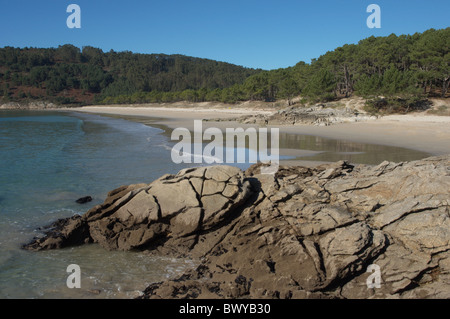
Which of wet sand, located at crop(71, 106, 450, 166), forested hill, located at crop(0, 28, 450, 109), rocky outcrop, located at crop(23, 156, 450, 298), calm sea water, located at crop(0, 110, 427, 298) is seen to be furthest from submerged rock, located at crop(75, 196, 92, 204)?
forested hill, located at crop(0, 28, 450, 109)

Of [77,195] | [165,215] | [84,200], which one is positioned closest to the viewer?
[165,215]

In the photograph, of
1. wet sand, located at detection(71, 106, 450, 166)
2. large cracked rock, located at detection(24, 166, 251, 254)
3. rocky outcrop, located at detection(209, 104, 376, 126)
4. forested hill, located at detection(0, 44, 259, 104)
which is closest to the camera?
large cracked rock, located at detection(24, 166, 251, 254)

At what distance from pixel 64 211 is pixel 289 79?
5701 centimetres

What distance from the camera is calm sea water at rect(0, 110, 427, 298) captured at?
19.8 ft

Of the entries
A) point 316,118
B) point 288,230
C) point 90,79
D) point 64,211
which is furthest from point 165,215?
point 90,79

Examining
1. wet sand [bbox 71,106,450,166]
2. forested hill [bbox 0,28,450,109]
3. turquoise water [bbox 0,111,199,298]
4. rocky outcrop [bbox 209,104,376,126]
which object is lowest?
turquoise water [bbox 0,111,199,298]

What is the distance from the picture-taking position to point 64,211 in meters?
9.55

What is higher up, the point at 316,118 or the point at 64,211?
the point at 316,118

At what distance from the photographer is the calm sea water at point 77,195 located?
19.8 ft

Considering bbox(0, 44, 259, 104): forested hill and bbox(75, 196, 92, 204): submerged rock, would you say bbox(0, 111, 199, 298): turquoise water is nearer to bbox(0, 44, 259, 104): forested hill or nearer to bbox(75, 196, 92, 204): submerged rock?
bbox(75, 196, 92, 204): submerged rock

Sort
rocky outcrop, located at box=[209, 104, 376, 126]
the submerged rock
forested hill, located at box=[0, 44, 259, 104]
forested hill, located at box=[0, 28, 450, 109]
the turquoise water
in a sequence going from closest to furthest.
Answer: the turquoise water
the submerged rock
rocky outcrop, located at box=[209, 104, 376, 126]
forested hill, located at box=[0, 28, 450, 109]
forested hill, located at box=[0, 44, 259, 104]

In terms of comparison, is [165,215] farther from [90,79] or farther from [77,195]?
[90,79]

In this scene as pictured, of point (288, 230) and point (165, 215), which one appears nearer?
point (288, 230)

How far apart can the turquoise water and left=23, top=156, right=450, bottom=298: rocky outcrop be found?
499 mm
